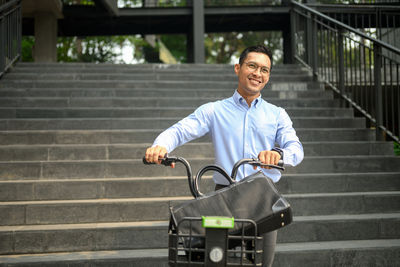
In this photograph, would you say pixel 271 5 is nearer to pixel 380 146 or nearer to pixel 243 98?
pixel 380 146

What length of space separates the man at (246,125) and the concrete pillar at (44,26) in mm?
11953

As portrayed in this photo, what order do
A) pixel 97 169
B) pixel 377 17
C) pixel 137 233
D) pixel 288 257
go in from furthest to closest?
pixel 377 17 < pixel 97 169 < pixel 137 233 < pixel 288 257

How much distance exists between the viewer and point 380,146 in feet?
19.0

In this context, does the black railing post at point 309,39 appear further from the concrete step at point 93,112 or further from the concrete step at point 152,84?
the concrete step at point 93,112

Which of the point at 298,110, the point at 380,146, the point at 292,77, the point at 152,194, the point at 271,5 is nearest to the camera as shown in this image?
the point at 152,194

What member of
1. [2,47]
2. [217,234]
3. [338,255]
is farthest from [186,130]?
[2,47]

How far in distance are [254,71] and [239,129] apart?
0.30 m

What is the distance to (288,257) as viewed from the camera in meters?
3.77

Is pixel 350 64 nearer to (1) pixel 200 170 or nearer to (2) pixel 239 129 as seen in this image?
(2) pixel 239 129

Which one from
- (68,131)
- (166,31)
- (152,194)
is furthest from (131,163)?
(166,31)

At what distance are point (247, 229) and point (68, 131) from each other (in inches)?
173

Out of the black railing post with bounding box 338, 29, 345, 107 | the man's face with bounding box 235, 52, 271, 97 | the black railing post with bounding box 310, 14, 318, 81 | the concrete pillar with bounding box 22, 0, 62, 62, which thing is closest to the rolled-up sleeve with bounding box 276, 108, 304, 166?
the man's face with bounding box 235, 52, 271, 97

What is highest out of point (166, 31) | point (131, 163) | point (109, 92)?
point (166, 31)

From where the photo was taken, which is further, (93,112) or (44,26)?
(44,26)
